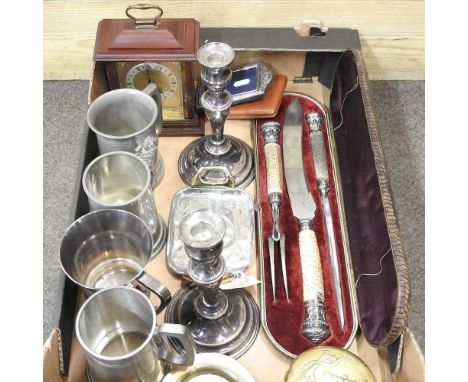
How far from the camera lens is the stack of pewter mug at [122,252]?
675 mm

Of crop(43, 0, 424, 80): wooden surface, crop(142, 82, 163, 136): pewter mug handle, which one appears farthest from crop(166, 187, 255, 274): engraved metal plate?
crop(43, 0, 424, 80): wooden surface

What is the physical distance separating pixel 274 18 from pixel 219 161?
1.40ft

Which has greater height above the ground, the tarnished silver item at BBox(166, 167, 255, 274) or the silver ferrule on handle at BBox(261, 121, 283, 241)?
the silver ferrule on handle at BBox(261, 121, 283, 241)

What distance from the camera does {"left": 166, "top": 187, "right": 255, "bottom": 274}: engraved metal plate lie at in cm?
90

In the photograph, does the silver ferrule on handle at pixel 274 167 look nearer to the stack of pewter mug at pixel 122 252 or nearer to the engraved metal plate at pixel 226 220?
the engraved metal plate at pixel 226 220

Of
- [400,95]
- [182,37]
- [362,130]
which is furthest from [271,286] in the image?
[400,95]

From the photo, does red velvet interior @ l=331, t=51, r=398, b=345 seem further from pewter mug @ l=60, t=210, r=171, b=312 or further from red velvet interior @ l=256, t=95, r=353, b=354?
pewter mug @ l=60, t=210, r=171, b=312

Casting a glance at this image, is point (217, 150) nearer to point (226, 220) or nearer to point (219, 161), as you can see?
point (219, 161)

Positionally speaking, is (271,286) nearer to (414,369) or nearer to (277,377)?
(277,377)

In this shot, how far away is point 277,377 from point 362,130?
0.46 m

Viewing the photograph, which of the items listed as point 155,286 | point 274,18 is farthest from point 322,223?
point 274,18

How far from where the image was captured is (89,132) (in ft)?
3.22

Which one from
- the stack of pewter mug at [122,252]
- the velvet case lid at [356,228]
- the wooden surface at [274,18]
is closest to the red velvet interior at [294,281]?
the velvet case lid at [356,228]

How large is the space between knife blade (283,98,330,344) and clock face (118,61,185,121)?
231 mm
